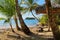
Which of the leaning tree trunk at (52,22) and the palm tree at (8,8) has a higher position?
the palm tree at (8,8)

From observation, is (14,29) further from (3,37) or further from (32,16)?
(32,16)

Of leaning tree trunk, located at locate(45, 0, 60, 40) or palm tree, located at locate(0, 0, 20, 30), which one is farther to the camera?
palm tree, located at locate(0, 0, 20, 30)

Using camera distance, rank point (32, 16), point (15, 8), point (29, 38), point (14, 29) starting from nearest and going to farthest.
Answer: point (29, 38) < point (15, 8) < point (14, 29) < point (32, 16)

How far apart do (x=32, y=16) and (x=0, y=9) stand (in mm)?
5096

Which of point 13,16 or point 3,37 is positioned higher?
point 13,16

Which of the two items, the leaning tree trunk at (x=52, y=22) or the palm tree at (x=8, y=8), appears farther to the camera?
the palm tree at (x=8, y=8)

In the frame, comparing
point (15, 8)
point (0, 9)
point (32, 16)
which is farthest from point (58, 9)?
point (32, 16)

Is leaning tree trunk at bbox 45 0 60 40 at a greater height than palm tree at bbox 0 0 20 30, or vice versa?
palm tree at bbox 0 0 20 30

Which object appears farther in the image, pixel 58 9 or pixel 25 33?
pixel 25 33

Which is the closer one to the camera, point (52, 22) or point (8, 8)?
point (52, 22)

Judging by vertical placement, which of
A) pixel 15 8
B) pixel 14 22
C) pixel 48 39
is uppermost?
pixel 15 8

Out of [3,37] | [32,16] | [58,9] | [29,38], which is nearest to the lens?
[58,9]

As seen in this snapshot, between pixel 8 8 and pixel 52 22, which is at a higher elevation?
pixel 8 8

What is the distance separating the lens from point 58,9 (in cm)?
1014
